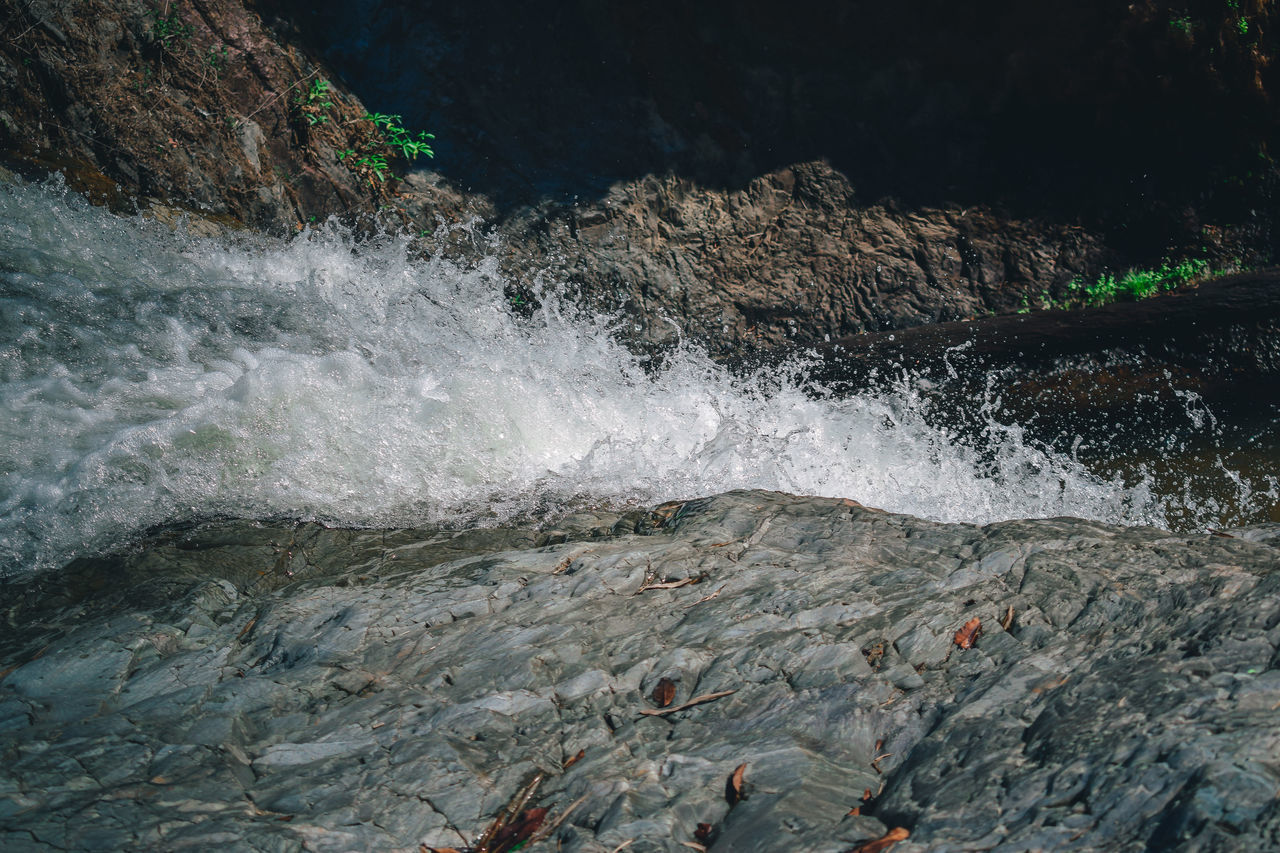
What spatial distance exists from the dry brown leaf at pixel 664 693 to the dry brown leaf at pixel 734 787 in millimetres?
300

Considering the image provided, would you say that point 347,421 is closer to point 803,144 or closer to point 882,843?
point 882,843

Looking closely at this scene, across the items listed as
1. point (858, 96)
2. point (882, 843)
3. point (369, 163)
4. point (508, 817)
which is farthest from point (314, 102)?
point (882, 843)

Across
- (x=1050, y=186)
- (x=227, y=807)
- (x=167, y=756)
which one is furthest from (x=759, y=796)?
(x=1050, y=186)

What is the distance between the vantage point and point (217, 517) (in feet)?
8.96

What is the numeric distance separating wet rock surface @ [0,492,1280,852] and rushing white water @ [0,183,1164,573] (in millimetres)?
348

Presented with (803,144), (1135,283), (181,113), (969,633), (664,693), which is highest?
(803,144)

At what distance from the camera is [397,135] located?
665 centimetres

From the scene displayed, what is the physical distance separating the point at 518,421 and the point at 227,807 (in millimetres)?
2112

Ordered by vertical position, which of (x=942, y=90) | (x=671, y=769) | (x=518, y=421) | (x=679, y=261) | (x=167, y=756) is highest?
(x=942, y=90)

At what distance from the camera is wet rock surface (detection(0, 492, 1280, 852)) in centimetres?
137

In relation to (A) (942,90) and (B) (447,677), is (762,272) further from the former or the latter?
(B) (447,677)

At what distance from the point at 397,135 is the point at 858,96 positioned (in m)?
4.60

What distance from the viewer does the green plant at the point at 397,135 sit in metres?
6.60

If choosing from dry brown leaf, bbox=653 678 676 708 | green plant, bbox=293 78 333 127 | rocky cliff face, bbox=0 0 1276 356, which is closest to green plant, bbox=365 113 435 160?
rocky cliff face, bbox=0 0 1276 356
